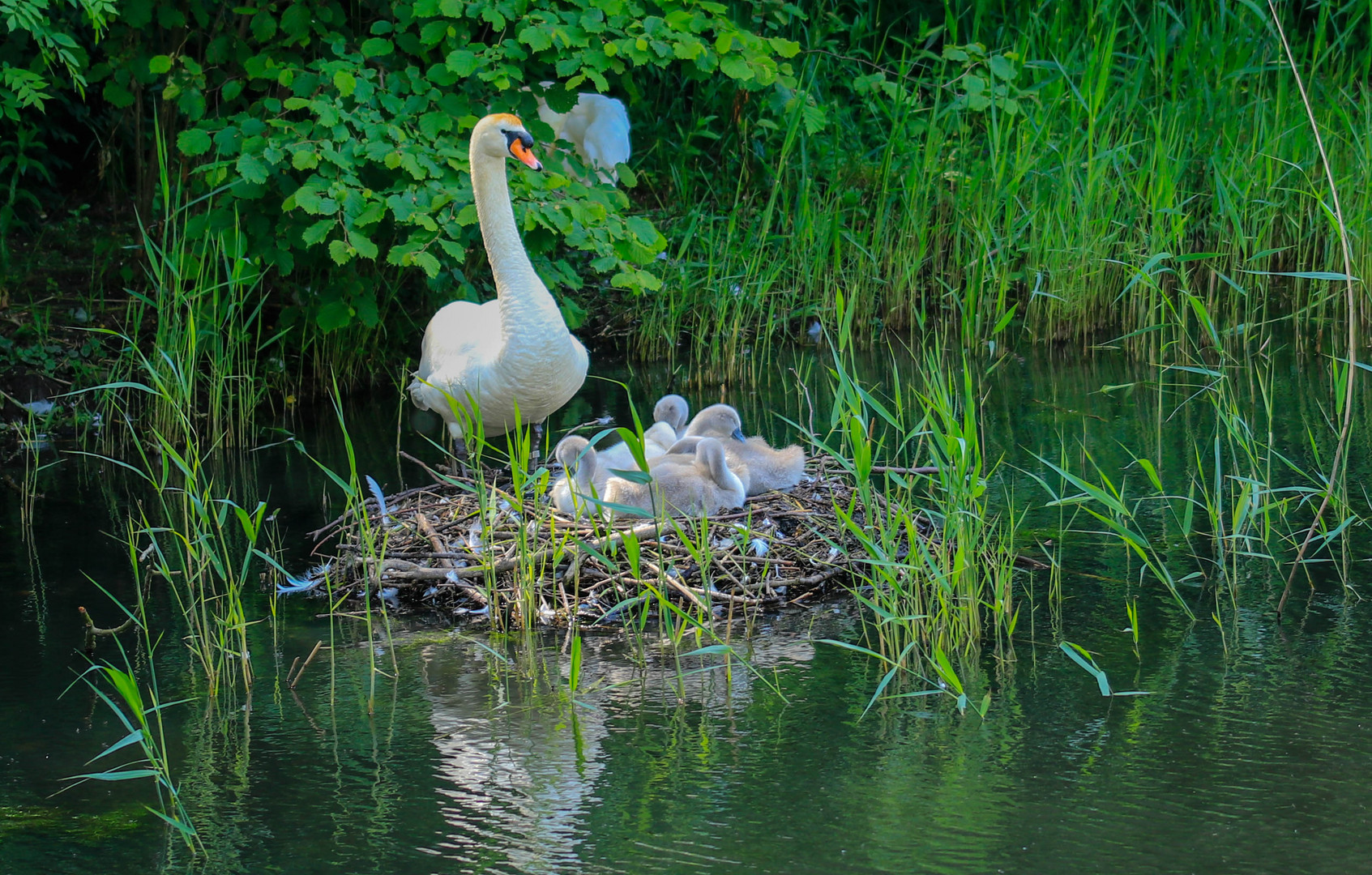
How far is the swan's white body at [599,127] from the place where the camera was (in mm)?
9352

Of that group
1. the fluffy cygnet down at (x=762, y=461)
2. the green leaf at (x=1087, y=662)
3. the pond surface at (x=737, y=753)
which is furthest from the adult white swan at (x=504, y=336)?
the green leaf at (x=1087, y=662)

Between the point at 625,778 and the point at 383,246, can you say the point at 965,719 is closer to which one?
the point at 625,778

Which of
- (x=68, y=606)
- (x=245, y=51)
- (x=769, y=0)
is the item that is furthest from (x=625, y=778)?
(x=769, y=0)

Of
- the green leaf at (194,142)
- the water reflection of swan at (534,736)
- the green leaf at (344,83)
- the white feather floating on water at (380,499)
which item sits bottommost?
the water reflection of swan at (534,736)

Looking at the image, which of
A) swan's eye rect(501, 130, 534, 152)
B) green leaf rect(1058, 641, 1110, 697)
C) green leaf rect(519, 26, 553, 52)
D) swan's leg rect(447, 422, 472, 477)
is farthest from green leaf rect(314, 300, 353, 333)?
green leaf rect(1058, 641, 1110, 697)

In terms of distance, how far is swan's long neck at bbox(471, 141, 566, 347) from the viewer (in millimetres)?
5840

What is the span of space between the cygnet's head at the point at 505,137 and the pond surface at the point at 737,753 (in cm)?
207

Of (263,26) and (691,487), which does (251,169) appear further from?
(691,487)

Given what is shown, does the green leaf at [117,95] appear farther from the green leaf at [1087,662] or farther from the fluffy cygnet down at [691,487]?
the green leaf at [1087,662]

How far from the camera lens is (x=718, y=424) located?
5973 millimetres

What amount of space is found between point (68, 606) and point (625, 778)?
259 centimetres

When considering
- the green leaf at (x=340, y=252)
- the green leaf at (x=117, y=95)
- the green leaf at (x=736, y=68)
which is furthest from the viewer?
the green leaf at (x=117, y=95)

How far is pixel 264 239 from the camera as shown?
25.5ft

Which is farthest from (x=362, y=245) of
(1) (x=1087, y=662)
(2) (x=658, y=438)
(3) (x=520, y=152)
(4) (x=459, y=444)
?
(1) (x=1087, y=662)
